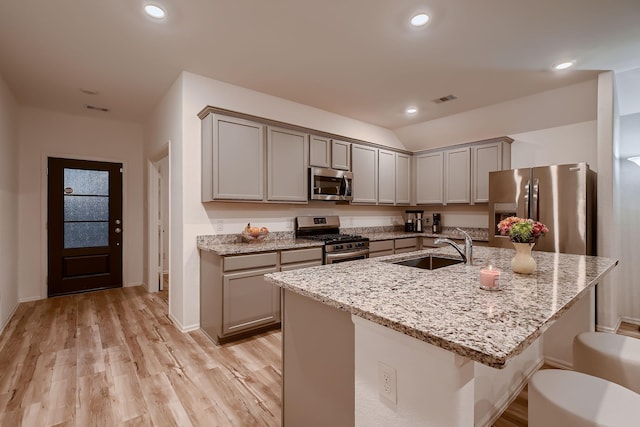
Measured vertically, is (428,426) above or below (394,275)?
below

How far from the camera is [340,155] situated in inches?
168

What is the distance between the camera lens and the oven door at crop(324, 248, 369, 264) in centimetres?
350

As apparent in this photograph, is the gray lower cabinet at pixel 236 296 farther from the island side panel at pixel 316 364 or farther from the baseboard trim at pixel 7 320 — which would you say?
the baseboard trim at pixel 7 320

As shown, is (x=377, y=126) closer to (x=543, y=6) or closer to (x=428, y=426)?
(x=543, y=6)

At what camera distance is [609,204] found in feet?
10.3

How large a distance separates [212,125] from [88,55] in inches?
49.8

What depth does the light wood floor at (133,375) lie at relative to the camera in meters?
1.86

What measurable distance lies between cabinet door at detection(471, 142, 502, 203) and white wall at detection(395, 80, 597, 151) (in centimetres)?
31

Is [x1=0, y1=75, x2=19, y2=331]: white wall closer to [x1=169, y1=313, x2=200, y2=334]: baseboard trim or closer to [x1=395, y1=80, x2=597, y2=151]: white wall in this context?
[x1=169, y1=313, x2=200, y2=334]: baseboard trim

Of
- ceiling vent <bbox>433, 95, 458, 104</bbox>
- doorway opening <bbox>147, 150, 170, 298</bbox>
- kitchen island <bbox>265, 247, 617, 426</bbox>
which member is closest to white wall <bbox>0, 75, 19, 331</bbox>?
doorway opening <bbox>147, 150, 170, 298</bbox>

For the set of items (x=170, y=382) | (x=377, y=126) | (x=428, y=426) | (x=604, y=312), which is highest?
(x=377, y=126)

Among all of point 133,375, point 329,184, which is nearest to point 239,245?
point 133,375

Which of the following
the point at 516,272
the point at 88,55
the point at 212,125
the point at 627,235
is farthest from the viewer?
the point at 627,235

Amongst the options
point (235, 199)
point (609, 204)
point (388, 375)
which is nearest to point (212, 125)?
point (235, 199)
